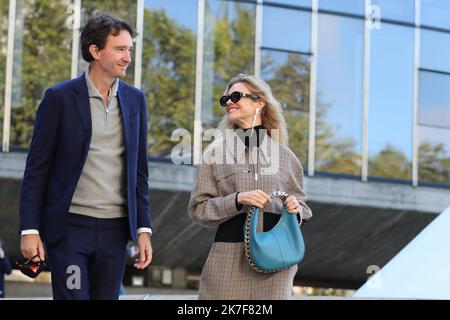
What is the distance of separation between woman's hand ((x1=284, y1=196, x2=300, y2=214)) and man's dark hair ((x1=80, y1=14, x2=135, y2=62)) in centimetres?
87

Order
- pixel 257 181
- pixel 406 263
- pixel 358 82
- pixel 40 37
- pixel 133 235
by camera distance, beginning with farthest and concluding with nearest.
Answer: pixel 358 82, pixel 40 37, pixel 406 263, pixel 257 181, pixel 133 235

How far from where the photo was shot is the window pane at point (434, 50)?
66.1 feet

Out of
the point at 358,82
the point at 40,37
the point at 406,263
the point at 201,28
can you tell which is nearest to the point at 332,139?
the point at 358,82

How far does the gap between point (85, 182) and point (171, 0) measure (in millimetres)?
15145

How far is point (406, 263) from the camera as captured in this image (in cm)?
540

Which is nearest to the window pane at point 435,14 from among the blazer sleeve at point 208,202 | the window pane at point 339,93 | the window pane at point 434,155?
the window pane at point 339,93

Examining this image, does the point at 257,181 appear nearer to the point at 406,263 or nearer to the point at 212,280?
the point at 212,280

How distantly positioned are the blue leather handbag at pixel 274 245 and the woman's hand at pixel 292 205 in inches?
0.7

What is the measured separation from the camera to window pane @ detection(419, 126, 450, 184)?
20.3 metres

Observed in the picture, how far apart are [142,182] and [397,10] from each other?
55.1 feet

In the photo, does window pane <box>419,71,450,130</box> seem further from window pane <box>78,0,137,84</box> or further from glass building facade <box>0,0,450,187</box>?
window pane <box>78,0,137,84</box>

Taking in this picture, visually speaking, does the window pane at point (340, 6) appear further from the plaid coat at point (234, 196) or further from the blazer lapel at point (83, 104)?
the blazer lapel at point (83, 104)

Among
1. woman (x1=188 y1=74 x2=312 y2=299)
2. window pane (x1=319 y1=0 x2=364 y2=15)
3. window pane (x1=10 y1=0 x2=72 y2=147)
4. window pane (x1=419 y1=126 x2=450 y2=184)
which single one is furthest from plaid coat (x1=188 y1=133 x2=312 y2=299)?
window pane (x1=419 y1=126 x2=450 y2=184)

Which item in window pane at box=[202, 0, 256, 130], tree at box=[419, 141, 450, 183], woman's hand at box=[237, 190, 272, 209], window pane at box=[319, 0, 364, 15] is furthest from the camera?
tree at box=[419, 141, 450, 183]
